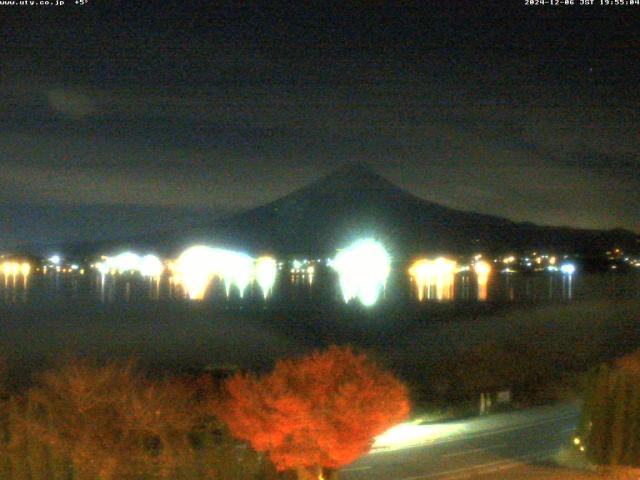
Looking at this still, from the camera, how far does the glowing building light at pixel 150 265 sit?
→ 12731 cm

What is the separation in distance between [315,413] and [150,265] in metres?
121

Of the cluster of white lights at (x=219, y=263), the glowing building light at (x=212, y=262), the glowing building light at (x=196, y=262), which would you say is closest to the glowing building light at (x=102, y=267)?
the glowing building light at (x=196, y=262)

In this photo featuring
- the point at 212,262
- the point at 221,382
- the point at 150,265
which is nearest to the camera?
the point at 221,382

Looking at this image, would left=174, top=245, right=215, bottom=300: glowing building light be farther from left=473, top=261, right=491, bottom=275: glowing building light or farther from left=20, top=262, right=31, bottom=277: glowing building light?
left=473, top=261, right=491, bottom=275: glowing building light

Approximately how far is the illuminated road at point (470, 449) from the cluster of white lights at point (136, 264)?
105198 millimetres

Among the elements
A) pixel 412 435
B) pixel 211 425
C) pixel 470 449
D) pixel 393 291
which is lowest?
pixel 412 435

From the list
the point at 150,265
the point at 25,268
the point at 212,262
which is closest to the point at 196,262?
the point at 212,262

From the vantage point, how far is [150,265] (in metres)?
130

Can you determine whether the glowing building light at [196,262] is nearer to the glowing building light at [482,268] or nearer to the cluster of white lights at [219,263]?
the cluster of white lights at [219,263]

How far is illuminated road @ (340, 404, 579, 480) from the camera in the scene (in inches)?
571

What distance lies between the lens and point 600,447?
14453mm

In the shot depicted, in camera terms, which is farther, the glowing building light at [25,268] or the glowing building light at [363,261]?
the glowing building light at [25,268]

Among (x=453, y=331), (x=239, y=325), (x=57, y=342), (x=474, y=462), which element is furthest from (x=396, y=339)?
(x=474, y=462)

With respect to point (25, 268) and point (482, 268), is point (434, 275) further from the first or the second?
point (25, 268)
